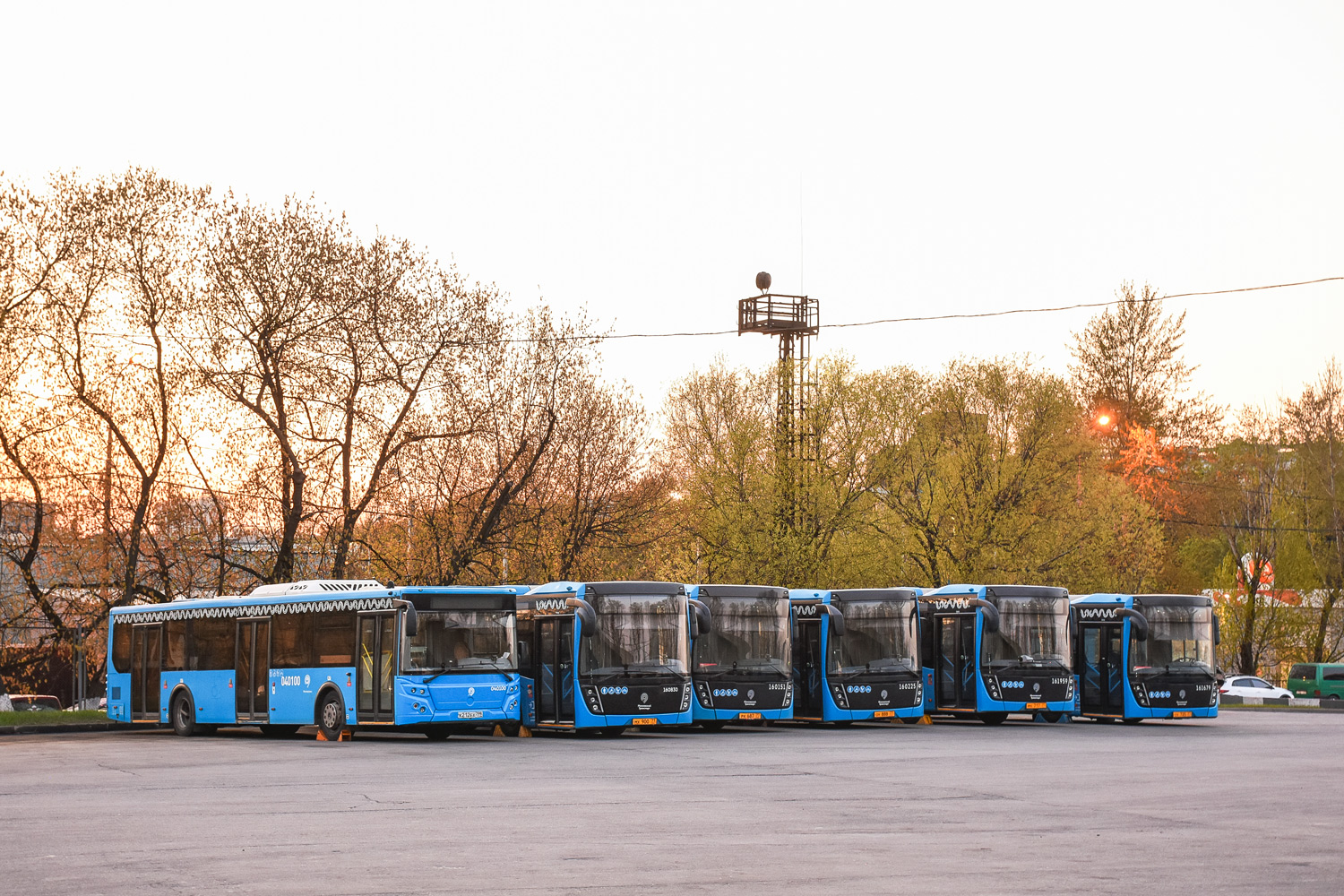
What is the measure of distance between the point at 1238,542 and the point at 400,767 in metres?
53.6

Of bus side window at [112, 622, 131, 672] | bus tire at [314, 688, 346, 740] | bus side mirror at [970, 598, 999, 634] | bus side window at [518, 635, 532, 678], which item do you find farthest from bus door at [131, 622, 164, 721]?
bus side mirror at [970, 598, 999, 634]

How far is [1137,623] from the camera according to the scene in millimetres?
34844

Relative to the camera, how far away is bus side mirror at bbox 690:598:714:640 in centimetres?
3106

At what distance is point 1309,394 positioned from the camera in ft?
209

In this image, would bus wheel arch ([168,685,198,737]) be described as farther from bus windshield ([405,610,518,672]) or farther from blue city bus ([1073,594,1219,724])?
blue city bus ([1073,594,1219,724])

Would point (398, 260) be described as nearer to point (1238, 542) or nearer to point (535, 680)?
point (535, 680)

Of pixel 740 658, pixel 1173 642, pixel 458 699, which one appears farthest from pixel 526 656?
pixel 1173 642

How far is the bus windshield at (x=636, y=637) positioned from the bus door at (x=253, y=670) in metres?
6.40

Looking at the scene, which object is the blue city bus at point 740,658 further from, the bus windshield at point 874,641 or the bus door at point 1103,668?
the bus door at point 1103,668

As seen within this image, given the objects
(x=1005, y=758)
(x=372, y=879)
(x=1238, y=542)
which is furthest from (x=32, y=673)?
(x=1238, y=542)

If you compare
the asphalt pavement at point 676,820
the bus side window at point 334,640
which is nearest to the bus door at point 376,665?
the bus side window at point 334,640

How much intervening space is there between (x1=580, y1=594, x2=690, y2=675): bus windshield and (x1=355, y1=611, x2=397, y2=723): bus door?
3.65 metres

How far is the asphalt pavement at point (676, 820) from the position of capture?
10711mm

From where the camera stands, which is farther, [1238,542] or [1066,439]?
[1238,542]
